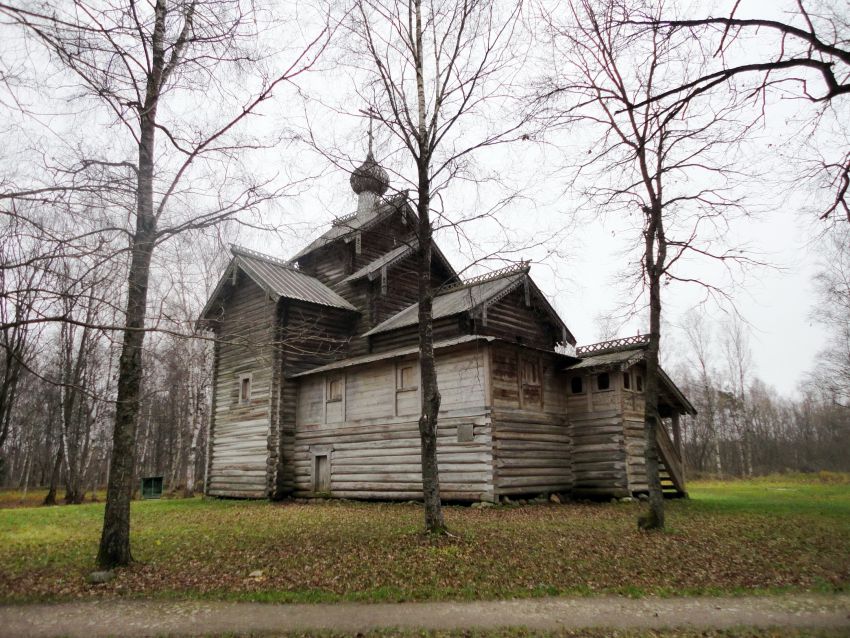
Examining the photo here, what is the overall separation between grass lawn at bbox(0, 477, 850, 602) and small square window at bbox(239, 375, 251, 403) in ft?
30.9

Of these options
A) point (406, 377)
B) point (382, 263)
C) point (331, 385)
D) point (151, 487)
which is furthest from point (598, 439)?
point (151, 487)

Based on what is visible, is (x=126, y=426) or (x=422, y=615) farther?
(x=126, y=426)

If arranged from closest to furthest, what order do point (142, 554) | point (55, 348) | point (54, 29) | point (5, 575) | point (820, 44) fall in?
1. point (54, 29)
2. point (820, 44)
3. point (5, 575)
4. point (142, 554)
5. point (55, 348)

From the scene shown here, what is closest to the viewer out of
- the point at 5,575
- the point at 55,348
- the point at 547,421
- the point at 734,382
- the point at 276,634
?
the point at 276,634

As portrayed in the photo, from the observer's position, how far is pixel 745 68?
6102 mm

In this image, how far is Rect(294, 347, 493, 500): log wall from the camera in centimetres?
1870

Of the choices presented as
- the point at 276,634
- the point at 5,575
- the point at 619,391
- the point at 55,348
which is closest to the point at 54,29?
the point at 276,634

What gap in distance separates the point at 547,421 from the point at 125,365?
15389mm

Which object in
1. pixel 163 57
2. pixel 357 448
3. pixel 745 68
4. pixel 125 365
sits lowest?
pixel 357 448

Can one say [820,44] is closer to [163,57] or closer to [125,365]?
[163,57]

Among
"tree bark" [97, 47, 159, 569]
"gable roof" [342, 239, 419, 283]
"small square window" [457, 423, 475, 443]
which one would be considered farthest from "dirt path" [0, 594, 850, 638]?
"gable roof" [342, 239, 419, 283]

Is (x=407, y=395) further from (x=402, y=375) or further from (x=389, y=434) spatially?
(x=389, y=434)

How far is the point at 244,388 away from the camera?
25.9 meters

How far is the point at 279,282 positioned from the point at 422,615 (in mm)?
20110
